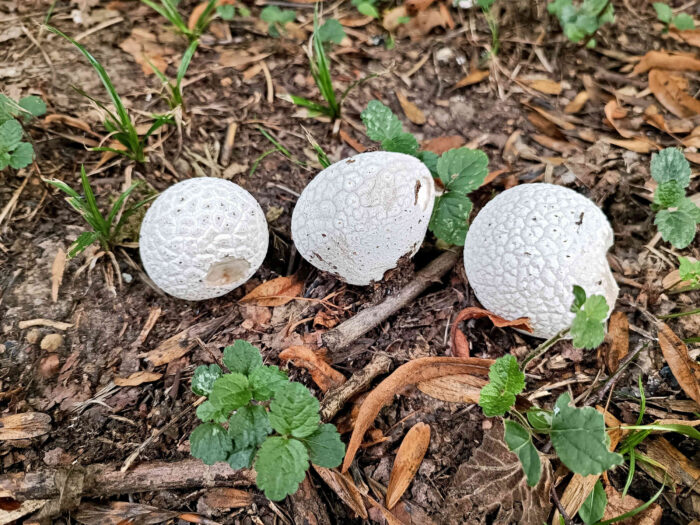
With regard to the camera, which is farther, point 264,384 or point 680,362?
point 680,362

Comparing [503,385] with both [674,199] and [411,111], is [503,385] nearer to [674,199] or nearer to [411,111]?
[674,199]

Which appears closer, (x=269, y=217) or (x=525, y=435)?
(x=525, y=435)

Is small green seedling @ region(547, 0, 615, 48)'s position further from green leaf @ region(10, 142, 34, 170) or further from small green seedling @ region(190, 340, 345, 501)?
green leaf @ region(10, 142, 34, 170)

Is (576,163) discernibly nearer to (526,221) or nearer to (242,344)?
(526,221)

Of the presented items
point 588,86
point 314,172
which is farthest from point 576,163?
point 314,172

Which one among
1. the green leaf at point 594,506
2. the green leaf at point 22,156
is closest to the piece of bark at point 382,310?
the green leaf at point 594,506

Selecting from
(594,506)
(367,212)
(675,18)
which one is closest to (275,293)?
(367,212)

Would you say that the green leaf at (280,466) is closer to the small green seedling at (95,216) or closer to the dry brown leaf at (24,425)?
the dry brown leaf at (24,425)
